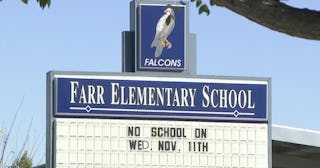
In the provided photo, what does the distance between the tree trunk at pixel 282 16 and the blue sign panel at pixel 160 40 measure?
13.3 metres

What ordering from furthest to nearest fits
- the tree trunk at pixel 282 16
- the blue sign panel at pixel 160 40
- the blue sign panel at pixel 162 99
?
the blue sign panel at pixel 160 40
the blue sign panel at pixel 162 99
the tree trunk at pixel 282 16

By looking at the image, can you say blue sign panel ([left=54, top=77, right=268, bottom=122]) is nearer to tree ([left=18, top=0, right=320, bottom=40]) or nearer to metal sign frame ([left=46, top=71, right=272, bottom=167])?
metal sign frame ([left=46, top=71, right=272, bottom=167])

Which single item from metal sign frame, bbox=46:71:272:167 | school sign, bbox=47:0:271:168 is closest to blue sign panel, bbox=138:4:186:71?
school sign, bbox=47:0:271:168

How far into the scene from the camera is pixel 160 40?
65.5 ft

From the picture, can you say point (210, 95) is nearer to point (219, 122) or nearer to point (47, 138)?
point (219, 122)

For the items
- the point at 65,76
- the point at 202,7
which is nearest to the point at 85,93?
the point at 65,76

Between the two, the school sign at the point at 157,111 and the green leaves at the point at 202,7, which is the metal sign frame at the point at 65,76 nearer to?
the school sign at the point at 157,111

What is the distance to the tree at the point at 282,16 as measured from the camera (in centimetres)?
646

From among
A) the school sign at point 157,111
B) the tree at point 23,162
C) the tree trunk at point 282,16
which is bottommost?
the tree at point 23,162

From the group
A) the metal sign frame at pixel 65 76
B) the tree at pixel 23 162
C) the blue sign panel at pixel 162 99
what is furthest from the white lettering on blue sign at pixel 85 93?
the tree at pixel 23 162

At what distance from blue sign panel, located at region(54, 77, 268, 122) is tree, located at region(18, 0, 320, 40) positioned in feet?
42.3

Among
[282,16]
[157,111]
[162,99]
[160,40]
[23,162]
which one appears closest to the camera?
[282,16]

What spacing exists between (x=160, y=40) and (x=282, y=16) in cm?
1354

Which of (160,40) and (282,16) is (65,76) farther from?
(282,16)
